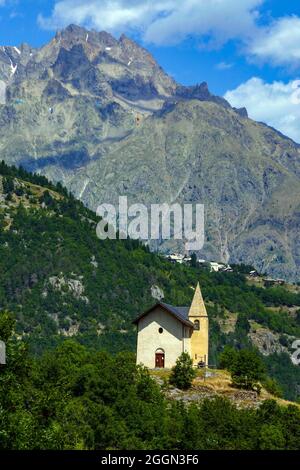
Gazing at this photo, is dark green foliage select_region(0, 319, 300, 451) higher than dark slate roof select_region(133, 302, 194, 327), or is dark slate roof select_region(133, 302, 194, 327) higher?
dark slate roof select_region(133, 302, 194, 327)

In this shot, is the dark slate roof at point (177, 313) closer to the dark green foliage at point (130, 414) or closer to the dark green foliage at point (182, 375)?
the dark green foliage at point (182, 375)

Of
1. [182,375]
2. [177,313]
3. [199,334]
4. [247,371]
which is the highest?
[177,313]

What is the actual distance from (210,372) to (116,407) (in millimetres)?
22231

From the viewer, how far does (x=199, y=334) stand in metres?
114

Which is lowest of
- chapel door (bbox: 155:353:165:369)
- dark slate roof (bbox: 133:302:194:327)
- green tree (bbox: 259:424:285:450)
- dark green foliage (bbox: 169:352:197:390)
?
green tree (bbox: 259:424:285:450)

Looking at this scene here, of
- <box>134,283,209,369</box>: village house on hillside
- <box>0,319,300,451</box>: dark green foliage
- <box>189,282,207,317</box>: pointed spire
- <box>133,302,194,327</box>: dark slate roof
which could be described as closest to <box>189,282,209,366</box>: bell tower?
<box>189,282,207,317</box>: pointed spire

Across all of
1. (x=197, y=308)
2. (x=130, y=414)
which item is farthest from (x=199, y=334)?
(x=130, y=414)

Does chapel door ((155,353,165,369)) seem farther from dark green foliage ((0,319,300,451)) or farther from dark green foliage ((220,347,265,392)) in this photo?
dark green foliage ((0,319,300,451))

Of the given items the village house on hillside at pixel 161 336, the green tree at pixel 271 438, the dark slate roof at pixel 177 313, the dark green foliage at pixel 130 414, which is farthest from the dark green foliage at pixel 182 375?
the green tree at pixel 271 438

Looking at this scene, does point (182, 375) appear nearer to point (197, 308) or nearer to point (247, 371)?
point (247, 371)

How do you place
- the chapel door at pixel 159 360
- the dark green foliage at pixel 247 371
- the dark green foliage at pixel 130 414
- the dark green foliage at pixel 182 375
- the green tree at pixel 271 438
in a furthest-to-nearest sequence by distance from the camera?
the chapel door at pixel 159 360 → the dark green foliage at pixel 247 371 → the dark green foliage at pixel 182 375 → the green tree at pixel 271 438 → the dark green foliage at pixel 130 414

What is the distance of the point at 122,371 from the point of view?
95.2 metres

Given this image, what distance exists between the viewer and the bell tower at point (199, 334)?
113 meters

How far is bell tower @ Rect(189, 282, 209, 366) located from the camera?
113m
